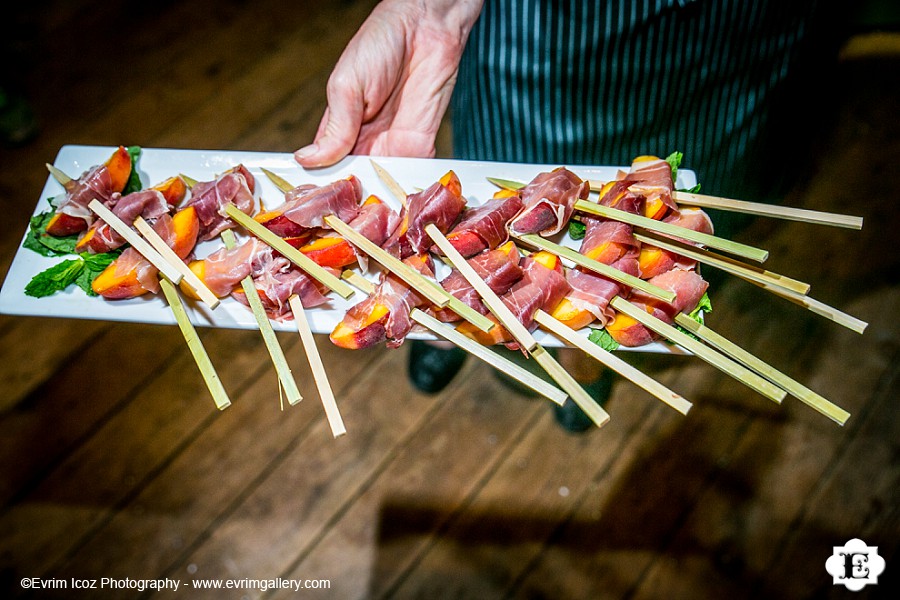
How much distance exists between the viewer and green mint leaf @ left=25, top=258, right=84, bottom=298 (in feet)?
4.84

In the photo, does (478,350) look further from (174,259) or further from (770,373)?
(174,259)

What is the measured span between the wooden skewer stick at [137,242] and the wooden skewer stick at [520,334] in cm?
51

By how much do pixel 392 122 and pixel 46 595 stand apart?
1.69 metres

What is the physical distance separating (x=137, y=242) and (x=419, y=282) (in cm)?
60

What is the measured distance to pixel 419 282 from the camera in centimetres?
132

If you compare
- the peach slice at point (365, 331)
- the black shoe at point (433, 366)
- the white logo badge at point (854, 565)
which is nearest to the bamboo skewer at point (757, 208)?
the peach slice at point (365, 331)

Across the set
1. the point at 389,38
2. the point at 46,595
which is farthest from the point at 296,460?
the point at 389,38

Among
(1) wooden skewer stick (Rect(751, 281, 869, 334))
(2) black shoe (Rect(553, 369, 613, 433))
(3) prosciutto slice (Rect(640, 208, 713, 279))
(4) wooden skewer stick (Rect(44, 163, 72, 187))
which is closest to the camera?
(1) wooden skewer stick (Rect(751, 281, 869, 334))

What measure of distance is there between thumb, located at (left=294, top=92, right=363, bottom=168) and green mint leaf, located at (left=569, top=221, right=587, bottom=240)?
22.2 inches

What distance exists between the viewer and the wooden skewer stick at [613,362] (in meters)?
1.16

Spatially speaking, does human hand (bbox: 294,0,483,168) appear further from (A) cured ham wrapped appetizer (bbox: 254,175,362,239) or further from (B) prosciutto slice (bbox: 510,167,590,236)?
(B) prosciutto slice (bbox: 510,167,590,236)

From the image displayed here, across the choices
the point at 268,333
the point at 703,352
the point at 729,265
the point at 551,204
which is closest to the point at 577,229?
the point at 551,204

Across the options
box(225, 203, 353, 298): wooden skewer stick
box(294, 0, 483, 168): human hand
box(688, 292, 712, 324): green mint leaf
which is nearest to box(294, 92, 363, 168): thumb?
box(294, 0, 483, 168): human hand

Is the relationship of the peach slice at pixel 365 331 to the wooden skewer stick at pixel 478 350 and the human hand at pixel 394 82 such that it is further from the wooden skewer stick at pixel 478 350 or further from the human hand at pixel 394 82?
the human hand at pixel 394 82
